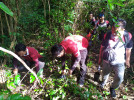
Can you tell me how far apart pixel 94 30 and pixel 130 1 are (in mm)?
2078

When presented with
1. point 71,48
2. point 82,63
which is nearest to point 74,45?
point 71,48

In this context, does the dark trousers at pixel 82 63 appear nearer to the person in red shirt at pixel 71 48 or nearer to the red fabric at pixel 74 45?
the person in red shirt at pixel 71 48

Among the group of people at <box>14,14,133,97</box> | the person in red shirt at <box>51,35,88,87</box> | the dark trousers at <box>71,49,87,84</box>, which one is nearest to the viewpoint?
the group of people at <box>14,14,133,97</box>

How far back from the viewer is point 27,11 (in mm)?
4523

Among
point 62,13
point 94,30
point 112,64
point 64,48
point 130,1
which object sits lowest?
point 112,64

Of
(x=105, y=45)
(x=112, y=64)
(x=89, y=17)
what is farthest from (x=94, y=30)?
(x=112, y=64)

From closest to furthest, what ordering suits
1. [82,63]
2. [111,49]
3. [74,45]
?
[111,49] → [74,45] → [82,63]

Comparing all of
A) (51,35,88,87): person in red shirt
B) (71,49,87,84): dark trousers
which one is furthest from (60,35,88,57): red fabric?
(71,49,87,84): dark trousers

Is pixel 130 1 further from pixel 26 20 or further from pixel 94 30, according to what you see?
pixel 26 20

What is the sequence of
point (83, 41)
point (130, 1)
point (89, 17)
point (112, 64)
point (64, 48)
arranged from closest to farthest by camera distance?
1. point (112, 64)
2. point (64, 48)
3. point (83, 41)
4. point (89, 17)
5. point (130, 1)

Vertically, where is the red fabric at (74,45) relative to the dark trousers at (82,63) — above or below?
above

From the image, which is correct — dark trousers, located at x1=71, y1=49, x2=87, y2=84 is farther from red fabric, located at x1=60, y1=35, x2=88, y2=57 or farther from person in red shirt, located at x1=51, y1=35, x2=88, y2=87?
red fabric, located at x1=60, y1=35, x2=88, y2=57

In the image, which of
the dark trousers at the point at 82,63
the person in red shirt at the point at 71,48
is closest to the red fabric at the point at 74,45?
the person in red shirt at the point at 71,48

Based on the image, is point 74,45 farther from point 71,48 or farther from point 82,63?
point 82,63
